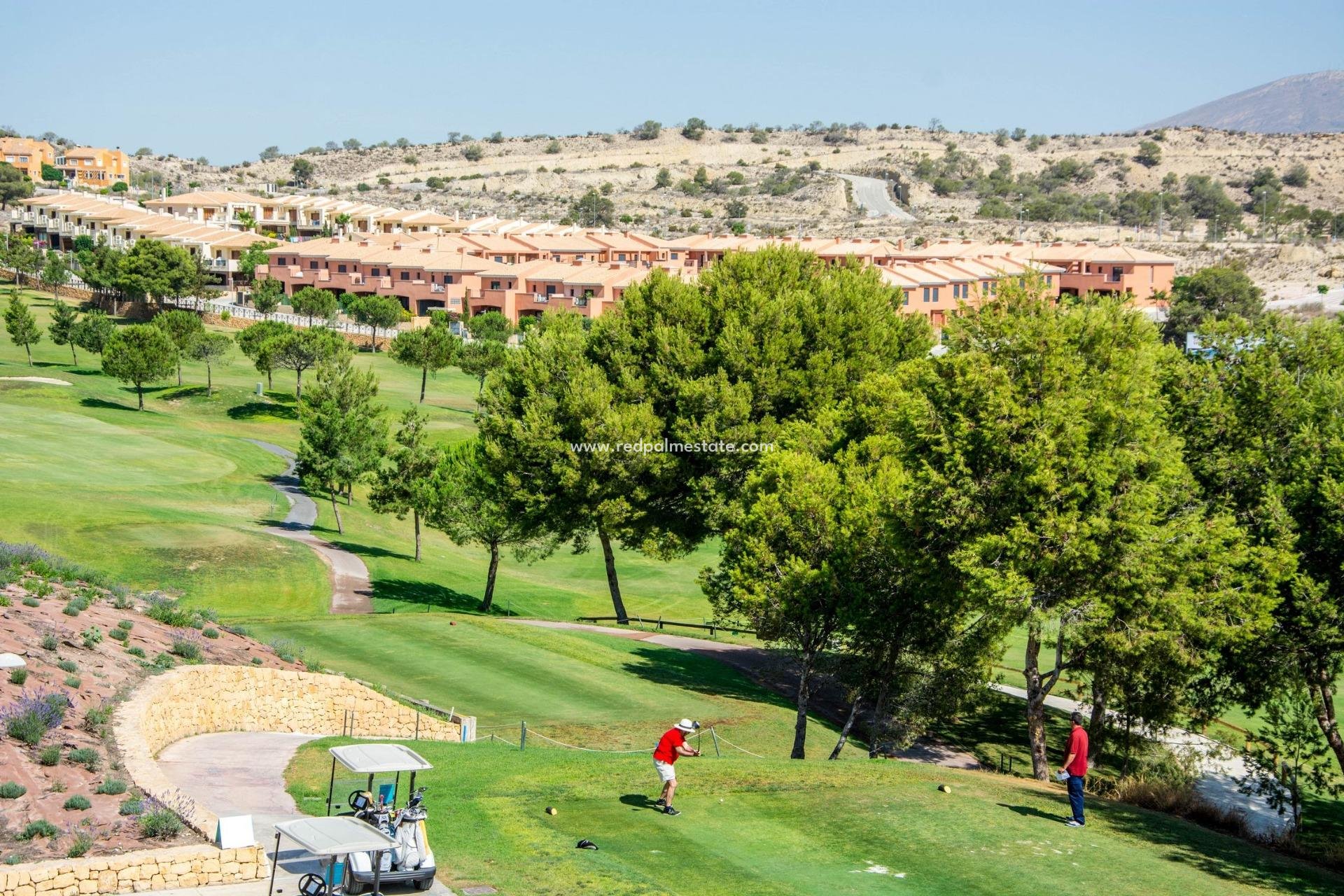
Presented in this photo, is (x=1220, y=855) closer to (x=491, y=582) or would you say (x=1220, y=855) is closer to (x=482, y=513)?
(x=482, y=513)

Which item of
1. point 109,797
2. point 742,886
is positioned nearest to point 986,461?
point 742,886

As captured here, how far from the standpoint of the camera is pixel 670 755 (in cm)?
2236

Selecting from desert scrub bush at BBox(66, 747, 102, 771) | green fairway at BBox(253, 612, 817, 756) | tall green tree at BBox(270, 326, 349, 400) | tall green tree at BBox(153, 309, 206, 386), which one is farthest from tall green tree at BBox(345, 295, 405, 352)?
desert scrub bush at BBox(66, 747, 102, 771)

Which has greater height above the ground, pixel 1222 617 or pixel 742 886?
pixel 1222 617

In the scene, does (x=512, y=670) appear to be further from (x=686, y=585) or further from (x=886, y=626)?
(x=686, y=585)


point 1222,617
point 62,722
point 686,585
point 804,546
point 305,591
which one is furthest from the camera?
point 686,585

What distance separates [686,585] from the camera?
211 ft

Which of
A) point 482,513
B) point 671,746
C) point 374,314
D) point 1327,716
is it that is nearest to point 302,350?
point 374,314

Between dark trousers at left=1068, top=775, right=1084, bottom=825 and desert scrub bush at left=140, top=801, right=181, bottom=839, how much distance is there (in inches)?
590

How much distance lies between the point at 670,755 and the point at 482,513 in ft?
104

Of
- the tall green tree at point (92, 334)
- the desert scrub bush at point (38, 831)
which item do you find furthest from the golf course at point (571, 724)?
the tall green tree at point (92, 334)

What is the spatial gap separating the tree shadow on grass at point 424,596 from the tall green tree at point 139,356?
134ft

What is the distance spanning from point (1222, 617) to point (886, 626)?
26.6 feet

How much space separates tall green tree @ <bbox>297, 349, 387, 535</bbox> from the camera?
6425 centimetres
